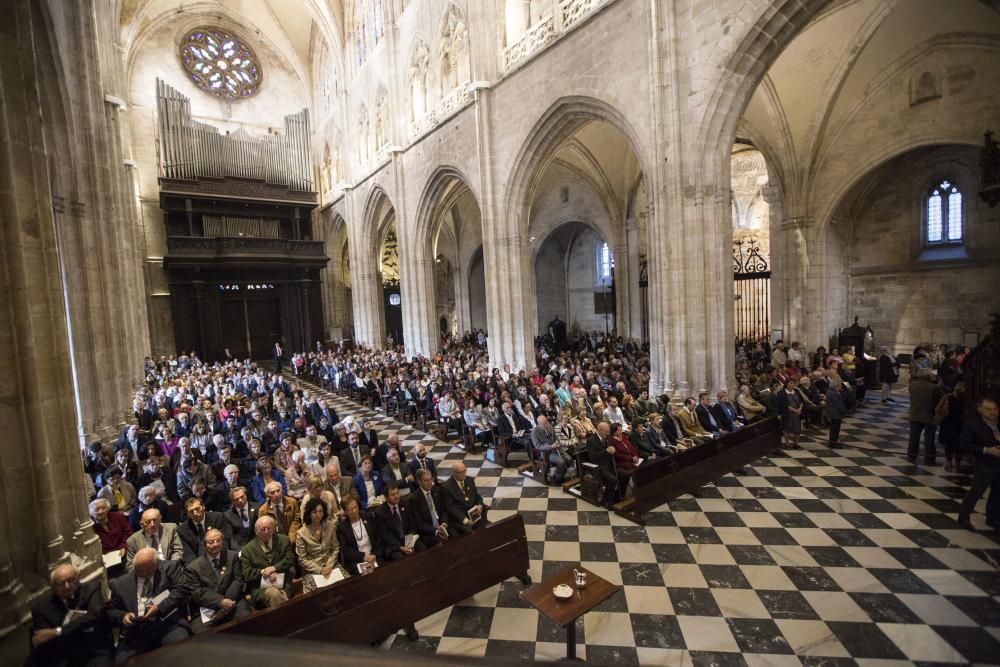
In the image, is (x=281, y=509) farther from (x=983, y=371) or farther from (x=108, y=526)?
(x=983, y=371)

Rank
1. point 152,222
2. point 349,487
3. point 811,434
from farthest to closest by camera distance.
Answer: point 152,222, point 811,434, point 349,487

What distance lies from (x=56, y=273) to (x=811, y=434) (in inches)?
435

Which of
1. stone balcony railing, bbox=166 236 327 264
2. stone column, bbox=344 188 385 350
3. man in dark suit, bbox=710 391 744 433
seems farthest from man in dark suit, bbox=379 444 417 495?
stone balcony railing, bbox=166 236 327 264

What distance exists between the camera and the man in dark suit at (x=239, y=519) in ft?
16.4

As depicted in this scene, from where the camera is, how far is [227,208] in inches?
904

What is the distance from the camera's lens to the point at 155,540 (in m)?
4.70

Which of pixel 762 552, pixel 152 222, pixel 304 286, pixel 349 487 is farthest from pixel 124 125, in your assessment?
pixel 762 552

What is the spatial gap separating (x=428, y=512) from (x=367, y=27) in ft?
71.9

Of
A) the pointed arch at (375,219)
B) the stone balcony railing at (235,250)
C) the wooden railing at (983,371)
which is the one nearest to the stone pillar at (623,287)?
the pointed arch at (375,219)

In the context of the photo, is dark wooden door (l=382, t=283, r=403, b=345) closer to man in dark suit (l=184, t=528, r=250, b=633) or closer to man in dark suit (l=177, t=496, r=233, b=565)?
man in dark suit (l=177, t=496, r=233, b=565)

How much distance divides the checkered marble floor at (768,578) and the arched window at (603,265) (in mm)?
16529

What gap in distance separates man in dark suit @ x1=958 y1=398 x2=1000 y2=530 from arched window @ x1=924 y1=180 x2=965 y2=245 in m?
10.8

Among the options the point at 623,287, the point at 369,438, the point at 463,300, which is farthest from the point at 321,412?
the point at 463,300

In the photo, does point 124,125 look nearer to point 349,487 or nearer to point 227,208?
point 227,208
